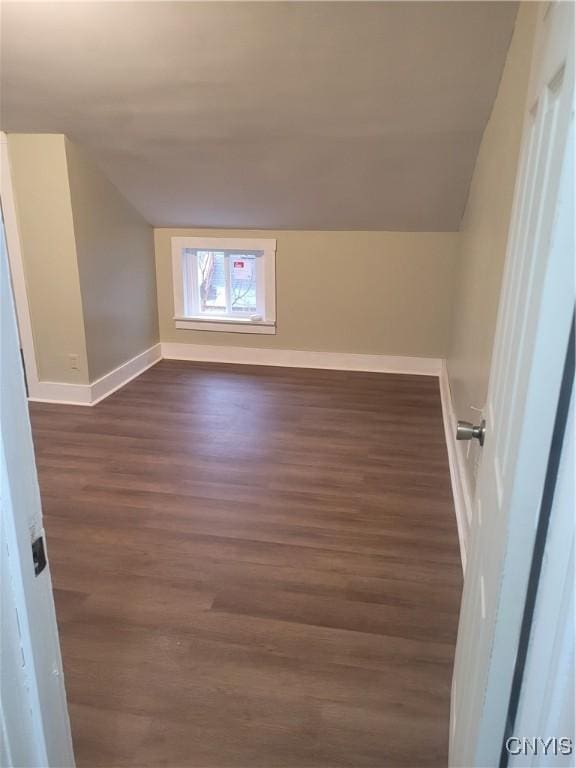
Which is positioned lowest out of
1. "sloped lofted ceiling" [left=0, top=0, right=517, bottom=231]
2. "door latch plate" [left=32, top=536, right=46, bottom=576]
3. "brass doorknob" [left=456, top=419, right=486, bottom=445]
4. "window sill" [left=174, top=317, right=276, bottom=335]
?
"window sill" [left=174, top=317, right=276, bottom=335]

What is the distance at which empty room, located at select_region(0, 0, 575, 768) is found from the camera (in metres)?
0.84

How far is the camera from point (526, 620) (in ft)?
2.74

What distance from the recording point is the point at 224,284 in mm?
4992

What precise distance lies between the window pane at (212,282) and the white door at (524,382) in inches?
156

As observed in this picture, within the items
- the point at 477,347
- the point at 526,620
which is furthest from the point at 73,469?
the point at 526,620

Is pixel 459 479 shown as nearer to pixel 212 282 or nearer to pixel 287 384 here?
pixel 287 384

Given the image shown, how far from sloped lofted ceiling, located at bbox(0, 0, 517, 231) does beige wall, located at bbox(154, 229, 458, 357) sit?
0.36 meters

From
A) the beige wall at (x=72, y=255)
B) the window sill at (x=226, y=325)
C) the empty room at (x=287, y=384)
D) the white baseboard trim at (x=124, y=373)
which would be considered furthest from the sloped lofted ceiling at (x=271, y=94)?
the white baseboard trim at (x=124, y=373)

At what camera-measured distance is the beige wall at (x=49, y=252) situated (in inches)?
139

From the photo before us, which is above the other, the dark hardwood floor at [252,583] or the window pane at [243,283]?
the window pane at [243,283]

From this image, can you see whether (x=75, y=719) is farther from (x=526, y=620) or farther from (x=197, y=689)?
(x=526, y=620)

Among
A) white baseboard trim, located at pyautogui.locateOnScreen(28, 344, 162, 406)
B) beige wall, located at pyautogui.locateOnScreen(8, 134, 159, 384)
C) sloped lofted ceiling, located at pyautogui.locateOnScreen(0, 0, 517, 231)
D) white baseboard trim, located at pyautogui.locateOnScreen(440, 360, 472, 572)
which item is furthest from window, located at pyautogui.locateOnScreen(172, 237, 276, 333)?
white baseboard trim, located at pyautogui.locateOnScreen(440, 360, 472, 572)

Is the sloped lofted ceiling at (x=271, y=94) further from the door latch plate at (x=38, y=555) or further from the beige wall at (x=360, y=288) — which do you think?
the door latch plate at (x=38, y=555)

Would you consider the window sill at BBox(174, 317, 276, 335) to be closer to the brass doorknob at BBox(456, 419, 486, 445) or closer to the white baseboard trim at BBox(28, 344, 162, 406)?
Result: the white baseboard trim at BBox(28, 344, 162, 406)
